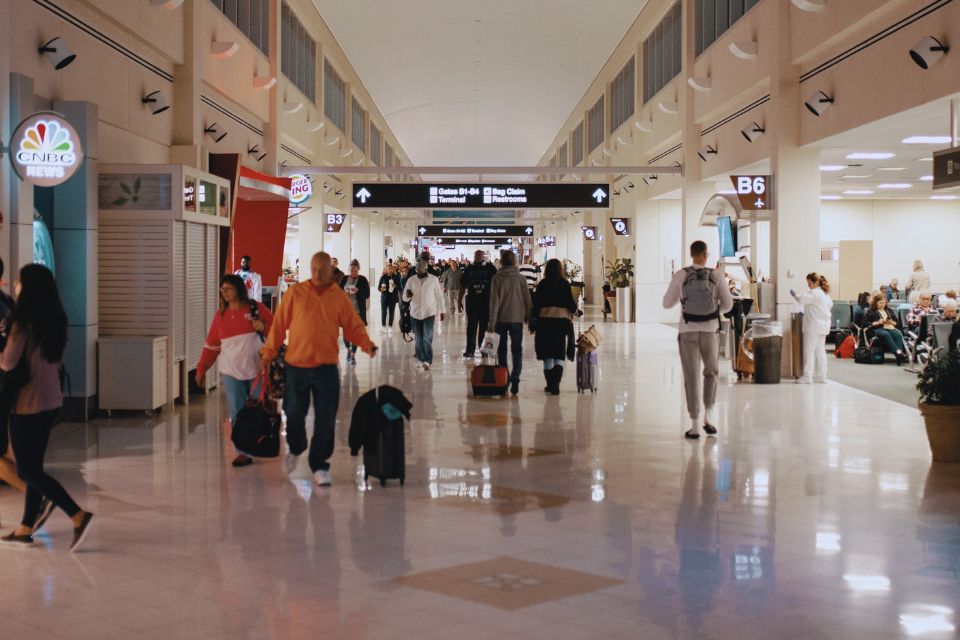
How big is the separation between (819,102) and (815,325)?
316 centimetres

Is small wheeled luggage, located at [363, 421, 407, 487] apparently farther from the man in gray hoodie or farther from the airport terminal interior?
the man in gray hoodie

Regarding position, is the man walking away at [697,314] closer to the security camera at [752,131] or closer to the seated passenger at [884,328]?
the security camera at [752,131]

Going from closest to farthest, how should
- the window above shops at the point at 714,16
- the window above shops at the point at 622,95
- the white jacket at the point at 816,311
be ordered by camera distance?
the white jacket at the point at 816,311
the window above shops at the point at 714,16
the window above shops at the point at 622,95

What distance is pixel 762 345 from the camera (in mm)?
15133

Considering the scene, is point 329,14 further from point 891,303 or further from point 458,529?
point 458,529

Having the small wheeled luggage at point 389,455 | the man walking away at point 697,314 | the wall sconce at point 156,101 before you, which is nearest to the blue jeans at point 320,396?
the small wheeled luggage at point 389,455

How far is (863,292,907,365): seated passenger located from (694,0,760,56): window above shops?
547cm

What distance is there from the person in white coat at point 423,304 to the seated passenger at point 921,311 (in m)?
8.17

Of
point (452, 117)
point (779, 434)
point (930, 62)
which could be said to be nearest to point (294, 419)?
point (779, 434)

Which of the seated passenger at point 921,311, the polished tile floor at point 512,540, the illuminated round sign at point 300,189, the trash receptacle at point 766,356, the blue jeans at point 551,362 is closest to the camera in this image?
the polished tile floor at point 512,540

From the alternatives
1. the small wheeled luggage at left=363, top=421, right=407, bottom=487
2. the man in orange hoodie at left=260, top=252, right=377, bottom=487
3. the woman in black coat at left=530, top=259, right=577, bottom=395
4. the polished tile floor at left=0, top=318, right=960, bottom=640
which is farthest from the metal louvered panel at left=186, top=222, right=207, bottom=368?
the small wheeled luggage at left=363, top=421, right=407, bottom=487

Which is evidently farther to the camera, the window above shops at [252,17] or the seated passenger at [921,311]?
the seated passenger at [921,311]

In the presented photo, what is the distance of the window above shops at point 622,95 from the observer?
98.8 ft

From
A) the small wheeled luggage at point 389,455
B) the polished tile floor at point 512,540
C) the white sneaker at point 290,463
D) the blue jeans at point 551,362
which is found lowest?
the polished tile floor at point 512,540
